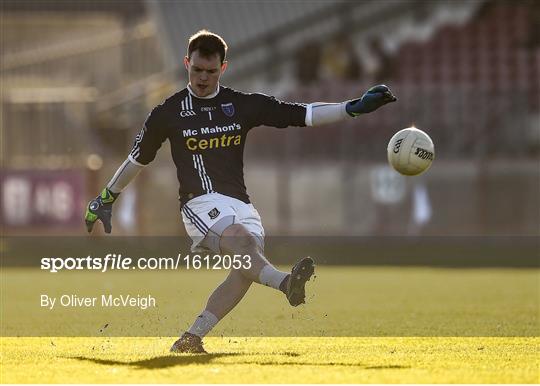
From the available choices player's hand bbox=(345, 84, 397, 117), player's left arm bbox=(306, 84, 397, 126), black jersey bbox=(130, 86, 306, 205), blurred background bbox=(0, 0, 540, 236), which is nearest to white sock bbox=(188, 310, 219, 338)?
black jersey bbox=(130, 86, 306, 205)

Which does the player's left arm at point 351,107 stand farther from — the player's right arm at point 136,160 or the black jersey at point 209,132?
the player's right arm at point 136,160

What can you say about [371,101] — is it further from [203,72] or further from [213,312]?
[213,312]

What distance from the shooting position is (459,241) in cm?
2141

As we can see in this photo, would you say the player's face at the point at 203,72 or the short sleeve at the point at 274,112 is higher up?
the player's face at the point at 203,72

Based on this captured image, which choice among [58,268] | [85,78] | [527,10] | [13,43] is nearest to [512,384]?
[58,268]

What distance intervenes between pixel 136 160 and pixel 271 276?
125 cm

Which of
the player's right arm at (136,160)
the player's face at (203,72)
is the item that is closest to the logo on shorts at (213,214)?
the player's right arm at (136,160)

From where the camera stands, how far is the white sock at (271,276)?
7613mm

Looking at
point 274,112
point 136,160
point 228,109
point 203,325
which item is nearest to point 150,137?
point 136,160

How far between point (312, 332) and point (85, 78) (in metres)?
18.1

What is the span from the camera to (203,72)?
7922mm

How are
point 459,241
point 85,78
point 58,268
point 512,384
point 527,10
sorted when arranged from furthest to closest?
point 85,78 < point 527,10 < point 459,241 < point 58,268 < point 512,384

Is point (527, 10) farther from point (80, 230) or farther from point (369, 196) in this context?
point (80, 230)

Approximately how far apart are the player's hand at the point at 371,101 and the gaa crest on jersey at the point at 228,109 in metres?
0.73
